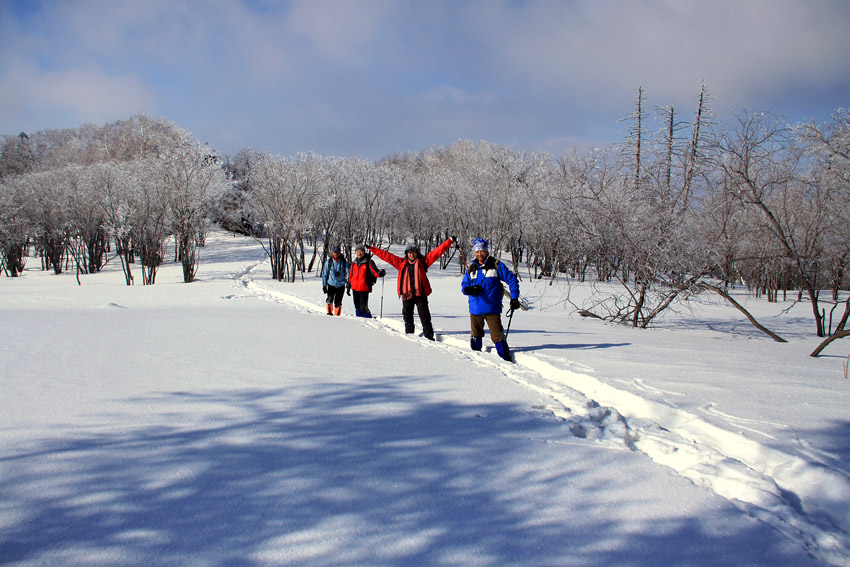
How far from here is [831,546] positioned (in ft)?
8.61

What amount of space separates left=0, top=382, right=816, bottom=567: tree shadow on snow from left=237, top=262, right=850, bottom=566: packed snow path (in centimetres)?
30

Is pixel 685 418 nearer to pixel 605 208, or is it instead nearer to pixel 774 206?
pixel 605 208

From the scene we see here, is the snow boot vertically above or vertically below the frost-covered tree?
below

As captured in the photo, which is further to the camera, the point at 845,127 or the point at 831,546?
the point at 845,127

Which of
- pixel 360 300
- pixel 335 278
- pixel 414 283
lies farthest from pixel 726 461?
pixel 335 278

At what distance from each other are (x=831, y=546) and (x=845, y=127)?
10749mm

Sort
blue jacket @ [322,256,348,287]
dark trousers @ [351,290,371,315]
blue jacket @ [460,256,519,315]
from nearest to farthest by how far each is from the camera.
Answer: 1. blue jacket @ [460,256,519,315]
2. dark trousers @ [351,290,371,315]
3. blue jacket @ [322,256,348,287]

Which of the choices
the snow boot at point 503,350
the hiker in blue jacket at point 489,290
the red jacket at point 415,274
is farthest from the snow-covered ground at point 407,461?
the red jacket at point 415,274

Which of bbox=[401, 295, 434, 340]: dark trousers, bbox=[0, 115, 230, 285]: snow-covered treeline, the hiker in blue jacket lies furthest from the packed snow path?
bbox=[0, 115, 230, 285]: snow-covered treeline

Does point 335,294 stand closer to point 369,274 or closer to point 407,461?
point 369,274

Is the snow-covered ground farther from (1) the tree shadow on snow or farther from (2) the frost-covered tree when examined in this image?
(2) the frost-covered tree

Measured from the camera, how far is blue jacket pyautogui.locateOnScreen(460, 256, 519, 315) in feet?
25.1

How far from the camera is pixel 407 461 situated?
3.25 metres

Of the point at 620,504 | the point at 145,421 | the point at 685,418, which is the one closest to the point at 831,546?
the point at 620,504
